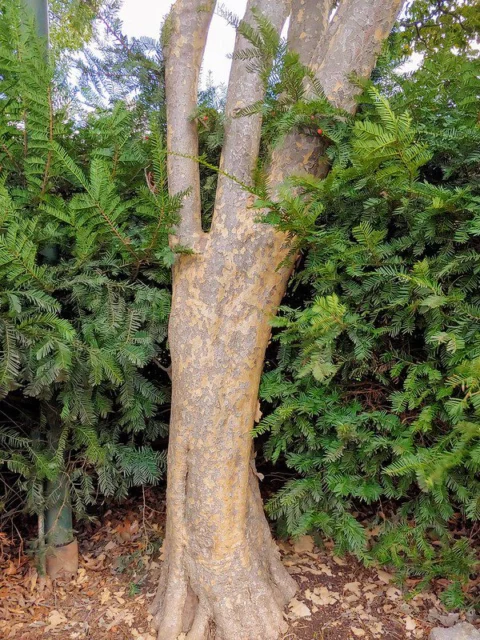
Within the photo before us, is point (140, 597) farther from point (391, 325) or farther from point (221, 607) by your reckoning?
point (391, 325)

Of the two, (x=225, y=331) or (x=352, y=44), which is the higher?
(x=352, y=44)

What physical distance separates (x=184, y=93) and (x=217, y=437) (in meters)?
1.87

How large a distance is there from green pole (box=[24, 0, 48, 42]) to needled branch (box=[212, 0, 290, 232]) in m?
1.17

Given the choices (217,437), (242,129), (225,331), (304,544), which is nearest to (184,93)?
(242,129)

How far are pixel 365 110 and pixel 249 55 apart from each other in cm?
64

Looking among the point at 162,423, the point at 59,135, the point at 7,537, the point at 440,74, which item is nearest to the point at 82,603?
the point at 7,537

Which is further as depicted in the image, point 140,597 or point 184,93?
point 140,597

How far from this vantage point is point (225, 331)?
98.0 inches

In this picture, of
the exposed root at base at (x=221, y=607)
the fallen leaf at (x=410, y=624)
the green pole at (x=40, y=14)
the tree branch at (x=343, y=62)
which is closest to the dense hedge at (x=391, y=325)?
the tree branch at (x=343, y=62)

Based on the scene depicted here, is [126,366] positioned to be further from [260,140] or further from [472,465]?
[472,465]

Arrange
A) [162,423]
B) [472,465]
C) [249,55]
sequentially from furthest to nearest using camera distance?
[162,423] → [249,55] → [472,465]

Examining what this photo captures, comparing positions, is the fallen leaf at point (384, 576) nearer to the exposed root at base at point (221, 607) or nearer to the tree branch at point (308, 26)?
the exposed root at base at point (221, 607)

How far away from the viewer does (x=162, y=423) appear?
309 centimetres

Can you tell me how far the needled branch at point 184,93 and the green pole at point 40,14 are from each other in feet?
2.45
